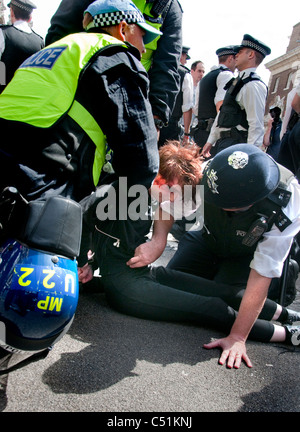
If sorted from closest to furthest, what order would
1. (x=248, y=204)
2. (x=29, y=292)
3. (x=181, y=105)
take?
(x=29, y=292), (x=248, y=204), (x=181, y=105)

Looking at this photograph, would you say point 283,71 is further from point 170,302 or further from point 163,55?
point 170,302

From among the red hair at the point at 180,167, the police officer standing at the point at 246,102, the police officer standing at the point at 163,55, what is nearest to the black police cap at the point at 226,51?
the police officer standing at the point at 246,102

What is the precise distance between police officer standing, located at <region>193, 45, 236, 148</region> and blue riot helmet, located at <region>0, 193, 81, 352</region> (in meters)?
2.98

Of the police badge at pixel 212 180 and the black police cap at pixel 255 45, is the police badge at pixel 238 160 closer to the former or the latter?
the police badge at pixel 212 180

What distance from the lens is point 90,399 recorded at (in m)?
1.12

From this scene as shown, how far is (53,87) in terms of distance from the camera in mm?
1136

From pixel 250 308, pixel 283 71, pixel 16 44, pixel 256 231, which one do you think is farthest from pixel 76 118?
pixel 283 71

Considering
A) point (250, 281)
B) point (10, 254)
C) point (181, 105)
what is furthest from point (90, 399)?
point (181, 105)

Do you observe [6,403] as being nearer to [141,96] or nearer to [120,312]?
[120,312]

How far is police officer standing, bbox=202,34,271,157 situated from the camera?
119 inches

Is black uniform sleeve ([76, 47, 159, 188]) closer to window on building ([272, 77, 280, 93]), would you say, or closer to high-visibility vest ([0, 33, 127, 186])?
high-visibility vest ([0, 33, 127, 186])

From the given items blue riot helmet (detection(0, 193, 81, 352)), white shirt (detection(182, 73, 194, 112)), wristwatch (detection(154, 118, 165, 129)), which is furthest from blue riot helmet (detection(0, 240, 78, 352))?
white shirt (detection(182, 73, 194, 112))

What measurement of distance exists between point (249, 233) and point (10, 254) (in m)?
0.99

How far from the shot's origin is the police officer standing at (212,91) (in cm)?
372
